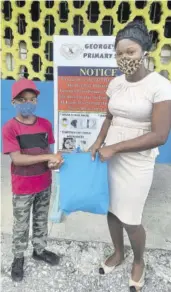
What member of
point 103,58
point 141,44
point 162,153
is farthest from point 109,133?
point 162,153

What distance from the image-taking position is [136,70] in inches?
63.2

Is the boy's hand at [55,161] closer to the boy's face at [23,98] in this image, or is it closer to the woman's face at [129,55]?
the boy's face at [23,98]

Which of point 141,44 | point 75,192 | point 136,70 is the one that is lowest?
point 75,192

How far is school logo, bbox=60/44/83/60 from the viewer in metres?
2.32

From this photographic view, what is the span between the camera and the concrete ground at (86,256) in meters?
2.00

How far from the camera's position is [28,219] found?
77.7 inches

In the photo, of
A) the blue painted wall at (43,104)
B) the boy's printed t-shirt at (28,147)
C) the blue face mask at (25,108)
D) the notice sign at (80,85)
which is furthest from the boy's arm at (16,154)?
the blue painted wall at (43,104)

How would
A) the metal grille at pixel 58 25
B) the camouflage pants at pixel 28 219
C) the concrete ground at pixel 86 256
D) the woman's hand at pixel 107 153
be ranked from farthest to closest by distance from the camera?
1. the metal grille at pixel 58 25
2. the concrete ground at pixel 86 256
3. the camouflage pants at pixel 28 219
4. the woman's hand at pixel 107 153

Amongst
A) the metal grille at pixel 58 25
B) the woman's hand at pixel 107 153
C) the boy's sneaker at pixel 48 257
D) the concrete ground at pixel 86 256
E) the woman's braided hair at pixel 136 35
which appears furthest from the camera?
the metal grille at pixel 58 25

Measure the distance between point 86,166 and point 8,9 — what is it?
317 cm

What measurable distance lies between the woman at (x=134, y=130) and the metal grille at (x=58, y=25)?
2.19 m

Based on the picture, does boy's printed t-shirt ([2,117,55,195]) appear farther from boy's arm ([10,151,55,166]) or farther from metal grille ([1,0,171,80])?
metal grille ([1,0,171,80])

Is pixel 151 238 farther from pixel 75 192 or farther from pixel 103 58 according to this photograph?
pixel 103 58

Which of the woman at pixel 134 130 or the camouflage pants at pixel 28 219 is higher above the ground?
the woman at pixel 134 130
